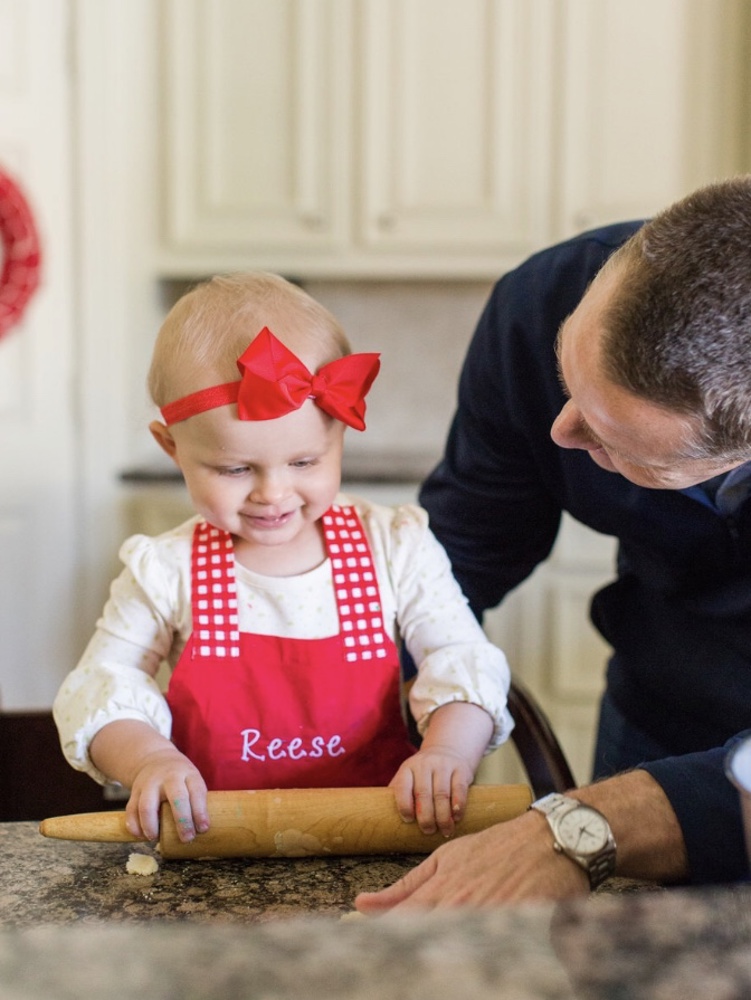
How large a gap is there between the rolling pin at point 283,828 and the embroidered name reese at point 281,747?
0.70 feet

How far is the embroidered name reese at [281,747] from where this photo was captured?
3.41 feet

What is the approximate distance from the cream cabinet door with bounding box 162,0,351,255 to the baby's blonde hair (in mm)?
1709

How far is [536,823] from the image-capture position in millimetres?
758

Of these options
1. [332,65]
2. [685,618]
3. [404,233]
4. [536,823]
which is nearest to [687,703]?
[685,618]

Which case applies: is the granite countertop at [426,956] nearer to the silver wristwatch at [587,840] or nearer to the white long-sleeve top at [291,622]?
the silver wristwatch at [587,840]

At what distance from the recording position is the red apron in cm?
104

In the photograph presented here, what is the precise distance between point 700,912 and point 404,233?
2.45 metres

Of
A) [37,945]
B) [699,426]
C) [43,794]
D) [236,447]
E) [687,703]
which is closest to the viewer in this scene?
[37,945]

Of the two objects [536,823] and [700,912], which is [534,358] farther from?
[700,912]

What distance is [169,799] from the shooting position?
0.83 meters

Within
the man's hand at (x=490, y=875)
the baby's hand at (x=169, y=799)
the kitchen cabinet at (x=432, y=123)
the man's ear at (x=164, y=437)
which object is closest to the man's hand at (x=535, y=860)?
the man's hand at (x=490, y=875)

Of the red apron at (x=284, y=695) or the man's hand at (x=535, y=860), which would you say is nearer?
the man's hand at (x=535, y=860)

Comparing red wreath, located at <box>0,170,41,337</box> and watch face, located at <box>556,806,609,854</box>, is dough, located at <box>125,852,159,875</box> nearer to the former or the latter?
watch face, located at <box>556,806,609,854</box>

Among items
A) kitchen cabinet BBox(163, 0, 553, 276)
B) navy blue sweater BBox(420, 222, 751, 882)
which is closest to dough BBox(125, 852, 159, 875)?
navy blue sweater BBox(420, 222, 751, 882)
